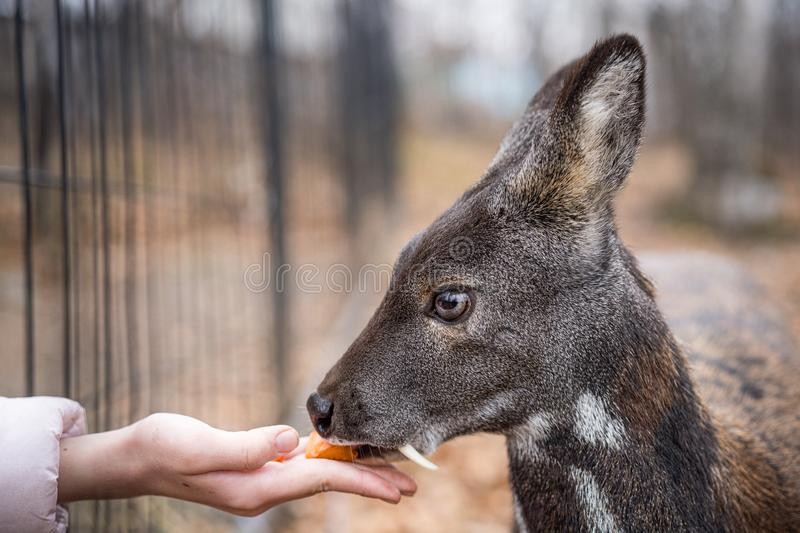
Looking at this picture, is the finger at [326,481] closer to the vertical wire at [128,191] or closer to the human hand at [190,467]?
the human hand at [190,467]

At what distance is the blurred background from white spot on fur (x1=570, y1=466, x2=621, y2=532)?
1.46 m

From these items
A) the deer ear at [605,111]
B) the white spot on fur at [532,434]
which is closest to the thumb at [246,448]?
the white spot on fur at [532,434]

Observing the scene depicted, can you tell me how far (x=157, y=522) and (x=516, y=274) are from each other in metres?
2.02

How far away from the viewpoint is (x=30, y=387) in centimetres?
212

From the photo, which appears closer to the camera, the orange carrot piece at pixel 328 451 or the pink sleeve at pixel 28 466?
the pink sleeve at pixel 28 466

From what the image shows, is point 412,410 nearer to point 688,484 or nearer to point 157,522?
point 688,484

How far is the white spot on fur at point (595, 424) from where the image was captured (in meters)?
2.00

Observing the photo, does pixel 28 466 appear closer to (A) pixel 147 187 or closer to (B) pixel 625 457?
(B) pixel 625 457

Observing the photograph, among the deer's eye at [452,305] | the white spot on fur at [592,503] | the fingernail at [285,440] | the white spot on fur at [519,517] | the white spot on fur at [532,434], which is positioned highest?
the deer's eye at [452,305]

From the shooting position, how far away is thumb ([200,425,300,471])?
173cm

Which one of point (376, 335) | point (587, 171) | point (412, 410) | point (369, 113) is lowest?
point (412, 410)

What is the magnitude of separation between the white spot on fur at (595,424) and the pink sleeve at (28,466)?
4.25 ft

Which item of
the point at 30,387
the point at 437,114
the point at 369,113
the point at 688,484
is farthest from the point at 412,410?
the point at 437,114

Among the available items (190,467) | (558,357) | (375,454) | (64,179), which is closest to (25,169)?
(64,179)
